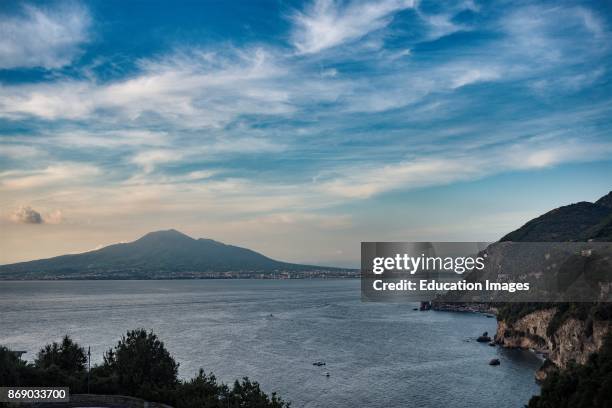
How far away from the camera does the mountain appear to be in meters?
149

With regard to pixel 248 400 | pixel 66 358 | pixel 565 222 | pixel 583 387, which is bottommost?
pixel 248 400

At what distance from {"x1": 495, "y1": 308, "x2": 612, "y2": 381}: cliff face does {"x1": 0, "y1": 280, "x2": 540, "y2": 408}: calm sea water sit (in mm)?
3668

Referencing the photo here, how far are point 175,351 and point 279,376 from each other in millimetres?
22547

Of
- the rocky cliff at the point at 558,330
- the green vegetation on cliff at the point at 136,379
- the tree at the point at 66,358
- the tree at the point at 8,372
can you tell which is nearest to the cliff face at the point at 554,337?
the rocky cliff at the point at 558,330

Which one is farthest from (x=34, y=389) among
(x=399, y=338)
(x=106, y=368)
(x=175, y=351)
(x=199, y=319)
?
(x=199, y=319)

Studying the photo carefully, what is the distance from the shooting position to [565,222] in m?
161

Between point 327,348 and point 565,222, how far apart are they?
114504 millimetres

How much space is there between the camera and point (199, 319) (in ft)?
383

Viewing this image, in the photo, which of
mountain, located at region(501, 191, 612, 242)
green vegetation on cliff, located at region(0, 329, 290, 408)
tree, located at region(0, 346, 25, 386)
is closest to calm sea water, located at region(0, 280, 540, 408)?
green vegetation on cliff, located at region(0, 329, 290, 408)

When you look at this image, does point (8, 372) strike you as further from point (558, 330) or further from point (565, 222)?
point (565, 222)

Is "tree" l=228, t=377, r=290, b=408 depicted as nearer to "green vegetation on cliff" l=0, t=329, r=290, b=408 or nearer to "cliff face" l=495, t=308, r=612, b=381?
"green vegetation on cliff" l=0, t=329, r=290, b=408

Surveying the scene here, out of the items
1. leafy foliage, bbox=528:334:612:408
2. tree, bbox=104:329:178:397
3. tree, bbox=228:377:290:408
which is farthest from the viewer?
tree, bbox=104:329:178:397

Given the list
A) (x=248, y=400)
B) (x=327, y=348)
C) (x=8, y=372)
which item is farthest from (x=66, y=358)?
(x=327, y=348)

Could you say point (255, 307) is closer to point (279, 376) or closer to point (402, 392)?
point (279, 376)
